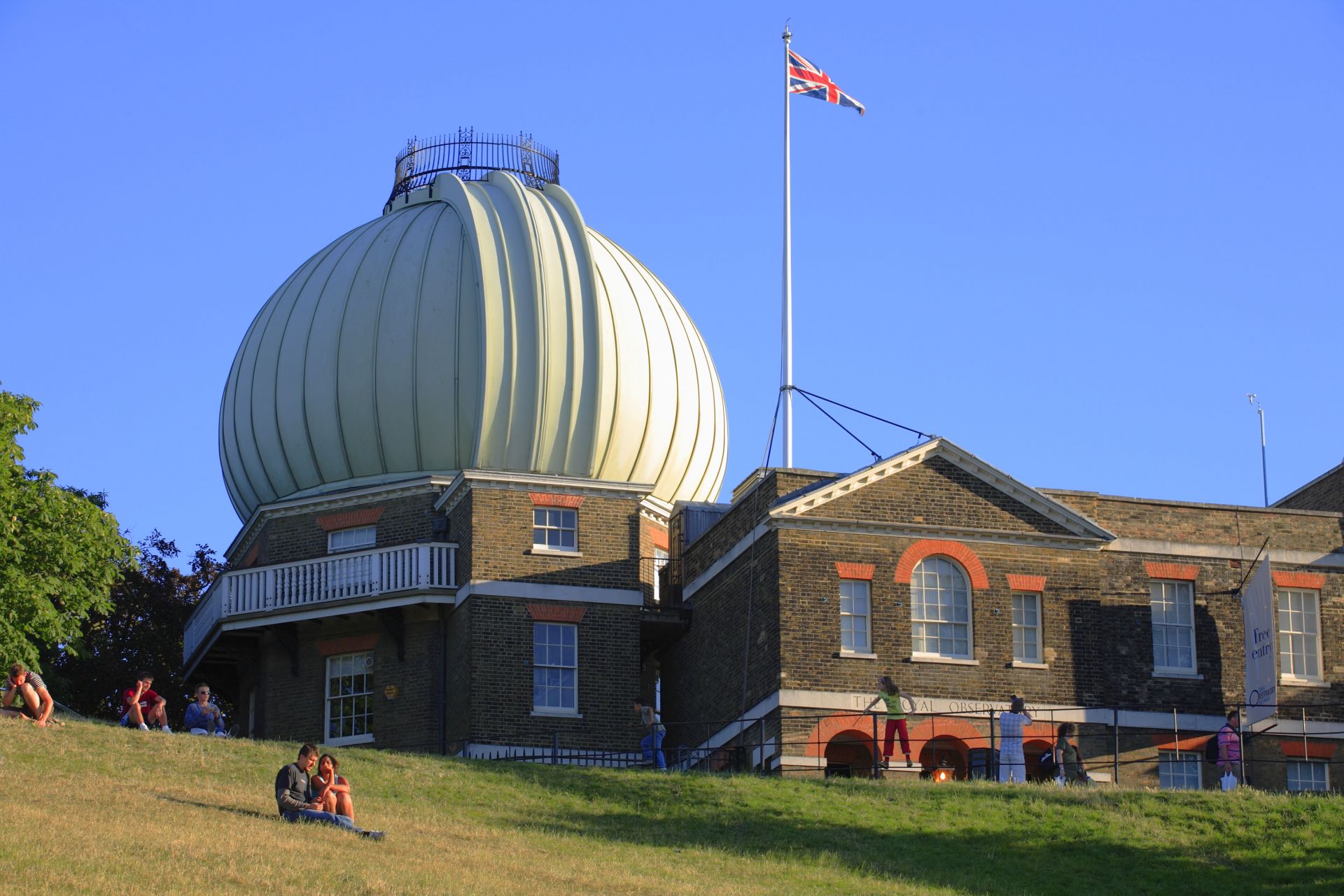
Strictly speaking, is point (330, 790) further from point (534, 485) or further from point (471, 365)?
point (471, 365)

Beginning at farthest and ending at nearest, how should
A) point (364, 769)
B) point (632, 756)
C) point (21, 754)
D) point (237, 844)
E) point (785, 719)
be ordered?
point (632, 756) → point (785, 719) → point (364, 769) → point (21, 754) → point (237, 844)

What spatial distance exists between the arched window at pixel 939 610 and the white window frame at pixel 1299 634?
6743 mm

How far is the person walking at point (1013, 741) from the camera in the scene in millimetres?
40531

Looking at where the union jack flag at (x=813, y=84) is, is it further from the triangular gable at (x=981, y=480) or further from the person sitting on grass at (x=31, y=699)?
the person sitting on grass at (x=31, y=699)

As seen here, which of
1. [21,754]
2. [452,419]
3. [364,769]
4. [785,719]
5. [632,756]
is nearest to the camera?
[21,754]

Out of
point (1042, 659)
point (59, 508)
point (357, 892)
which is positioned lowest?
point (357, 892)

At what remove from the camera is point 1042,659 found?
4403 centimetres

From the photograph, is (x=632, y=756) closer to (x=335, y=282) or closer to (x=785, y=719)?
(x=785, y=719)

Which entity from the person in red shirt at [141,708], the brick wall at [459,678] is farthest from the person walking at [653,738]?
the person in red shirt at [141,708]

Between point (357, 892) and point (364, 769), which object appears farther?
point (364, 769)

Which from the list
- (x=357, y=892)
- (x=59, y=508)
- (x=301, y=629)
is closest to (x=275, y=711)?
(x=301, y=629)

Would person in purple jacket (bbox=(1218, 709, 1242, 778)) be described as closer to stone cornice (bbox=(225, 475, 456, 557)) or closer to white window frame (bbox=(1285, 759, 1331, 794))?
white window frame (bbox=(1285, 759, 1331, 794))

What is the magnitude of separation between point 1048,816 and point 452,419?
18.6m

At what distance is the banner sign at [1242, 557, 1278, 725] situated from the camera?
43.8 metres
